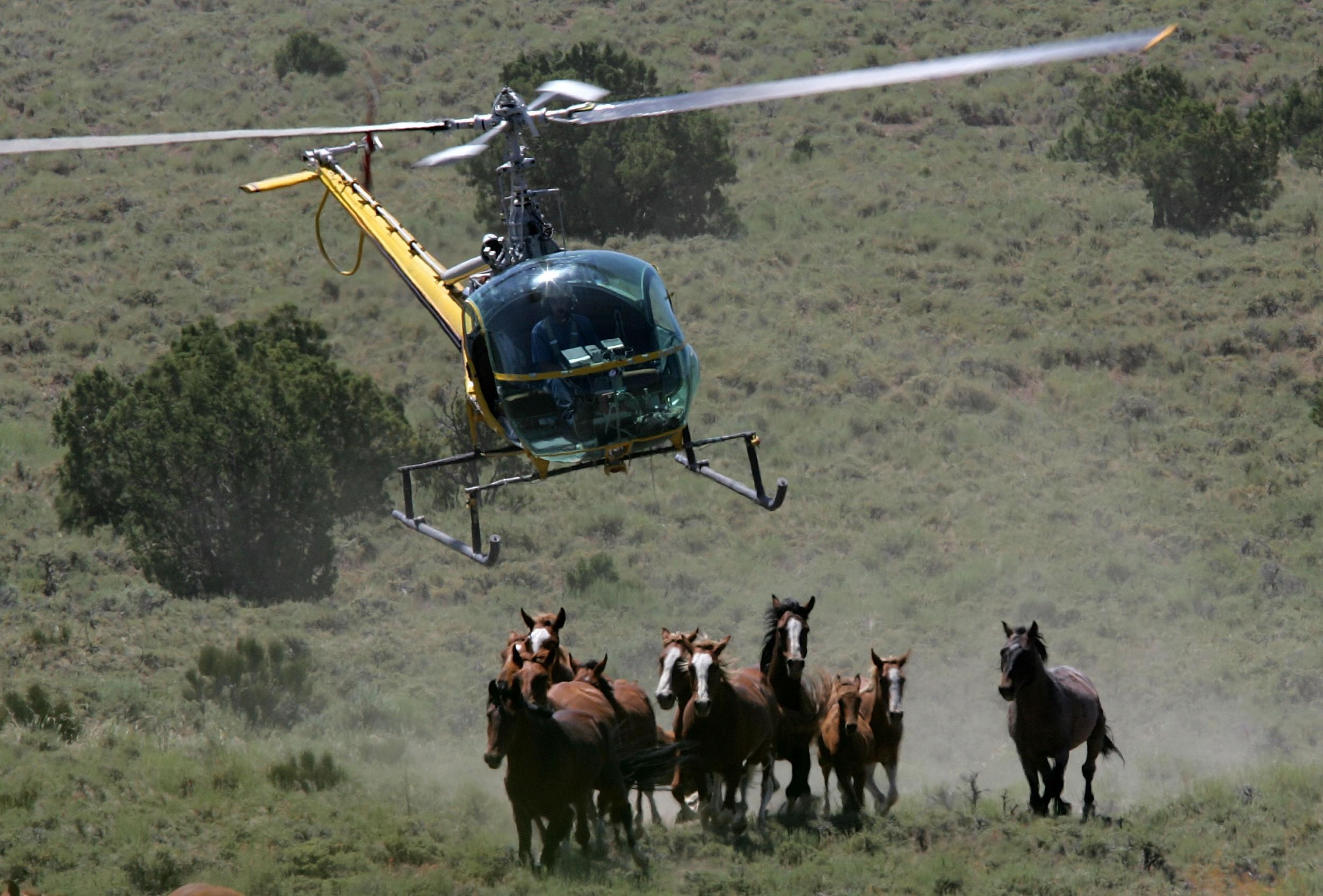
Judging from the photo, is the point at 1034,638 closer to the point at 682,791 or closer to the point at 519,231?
the point at 682,791

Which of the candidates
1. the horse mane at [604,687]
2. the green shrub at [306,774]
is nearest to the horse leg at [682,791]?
the horse mane at [604,687]

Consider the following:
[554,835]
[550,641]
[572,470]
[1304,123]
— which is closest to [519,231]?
[572,470]

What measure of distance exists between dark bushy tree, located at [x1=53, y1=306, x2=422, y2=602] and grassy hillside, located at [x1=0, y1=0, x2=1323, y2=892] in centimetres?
92

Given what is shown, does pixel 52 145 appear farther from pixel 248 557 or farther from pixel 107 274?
pixel 107 274

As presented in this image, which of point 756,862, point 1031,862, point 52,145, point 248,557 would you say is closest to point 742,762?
point 756,862

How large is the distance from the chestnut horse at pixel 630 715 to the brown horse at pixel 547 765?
3.30ft

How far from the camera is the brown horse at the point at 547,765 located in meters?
11.5

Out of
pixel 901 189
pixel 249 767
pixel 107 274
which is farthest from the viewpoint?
pixel 901 189

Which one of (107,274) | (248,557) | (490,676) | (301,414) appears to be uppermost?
(107,274)

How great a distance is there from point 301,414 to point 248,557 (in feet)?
8.32

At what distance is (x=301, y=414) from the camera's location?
2505cm

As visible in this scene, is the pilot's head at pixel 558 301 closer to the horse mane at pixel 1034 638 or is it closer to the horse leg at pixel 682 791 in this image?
the horse leg at pixel 682 791

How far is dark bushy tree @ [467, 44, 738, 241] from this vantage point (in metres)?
39.1

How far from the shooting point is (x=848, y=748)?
1412cm
